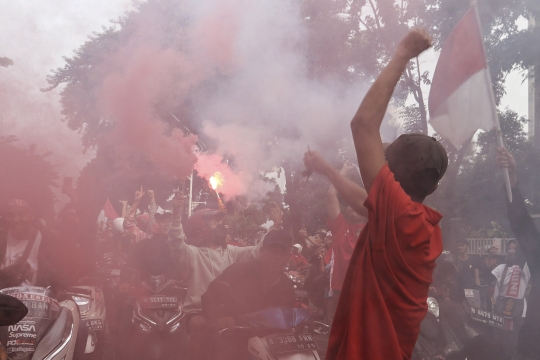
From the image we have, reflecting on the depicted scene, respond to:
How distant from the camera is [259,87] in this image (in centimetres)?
518

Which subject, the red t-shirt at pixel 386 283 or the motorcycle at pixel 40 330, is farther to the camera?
the motorcycle at pixel 40 330

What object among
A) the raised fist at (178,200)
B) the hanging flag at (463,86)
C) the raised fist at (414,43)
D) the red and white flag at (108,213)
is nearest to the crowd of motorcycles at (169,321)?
the red and white flag at (108,213)

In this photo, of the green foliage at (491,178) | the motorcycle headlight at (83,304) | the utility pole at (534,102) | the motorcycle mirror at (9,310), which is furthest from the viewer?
the green foliage at (491,178)

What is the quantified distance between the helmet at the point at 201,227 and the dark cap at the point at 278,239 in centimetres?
50

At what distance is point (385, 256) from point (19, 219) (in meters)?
3.96

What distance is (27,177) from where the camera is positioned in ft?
16.2

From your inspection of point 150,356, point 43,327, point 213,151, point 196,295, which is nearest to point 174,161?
point 213,151

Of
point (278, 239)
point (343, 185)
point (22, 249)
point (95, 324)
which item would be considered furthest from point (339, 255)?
point (343, 185)

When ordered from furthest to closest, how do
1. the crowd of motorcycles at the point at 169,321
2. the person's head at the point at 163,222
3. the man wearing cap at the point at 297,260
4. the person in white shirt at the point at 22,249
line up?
the man wearing cap at the point at 297,260 < the person's head at the point at 163,222 < the person in white shirt at the point at 22,249 < the crowd of motorcycles at the point at 169,321

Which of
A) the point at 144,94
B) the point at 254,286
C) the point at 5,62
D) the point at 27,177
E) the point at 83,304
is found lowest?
the point at 83,304

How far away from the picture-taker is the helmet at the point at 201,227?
497 cm

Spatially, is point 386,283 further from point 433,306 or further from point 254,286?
point 433,306

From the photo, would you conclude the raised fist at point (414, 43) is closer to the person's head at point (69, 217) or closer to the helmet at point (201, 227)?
the helmet at point (201, 227)

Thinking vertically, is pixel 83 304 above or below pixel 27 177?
below
